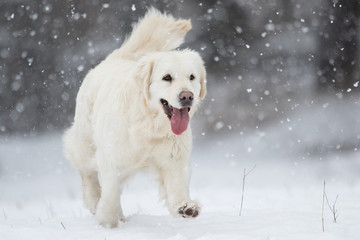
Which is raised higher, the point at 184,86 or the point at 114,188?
the point at 184,86

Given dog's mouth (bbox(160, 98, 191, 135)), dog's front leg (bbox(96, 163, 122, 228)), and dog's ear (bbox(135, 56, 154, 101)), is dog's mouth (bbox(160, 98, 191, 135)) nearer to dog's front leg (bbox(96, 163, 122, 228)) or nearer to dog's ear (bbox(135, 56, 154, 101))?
dog's ear (bbox(135, 56, 154, 101))

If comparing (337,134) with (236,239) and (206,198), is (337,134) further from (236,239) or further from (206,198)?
(236,239)

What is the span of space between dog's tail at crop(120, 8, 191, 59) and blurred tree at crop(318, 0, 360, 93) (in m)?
6.59

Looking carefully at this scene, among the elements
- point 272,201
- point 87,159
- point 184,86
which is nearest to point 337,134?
point 272,201

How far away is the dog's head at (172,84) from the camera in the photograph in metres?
3.38

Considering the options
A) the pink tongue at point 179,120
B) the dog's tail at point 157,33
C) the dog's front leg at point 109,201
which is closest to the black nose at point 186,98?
the pink tongue at point 179,120

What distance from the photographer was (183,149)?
3.80 m

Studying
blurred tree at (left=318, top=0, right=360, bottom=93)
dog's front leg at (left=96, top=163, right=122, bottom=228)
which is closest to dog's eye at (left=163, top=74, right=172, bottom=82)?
dog's front leg at (left=96, top=163, right=122, bottom=228)

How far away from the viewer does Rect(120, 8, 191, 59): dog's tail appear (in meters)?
4.81

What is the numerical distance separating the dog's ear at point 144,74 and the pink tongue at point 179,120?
28 centimetres

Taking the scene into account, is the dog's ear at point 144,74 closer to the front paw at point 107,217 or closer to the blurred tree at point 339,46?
the front paw at point 107,217

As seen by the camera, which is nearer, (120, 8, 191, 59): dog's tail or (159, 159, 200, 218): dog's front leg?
(159, 159, 200, 218): dog's front leg

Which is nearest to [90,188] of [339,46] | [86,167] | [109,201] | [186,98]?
[86,167]

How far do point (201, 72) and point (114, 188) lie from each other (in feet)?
4.06
